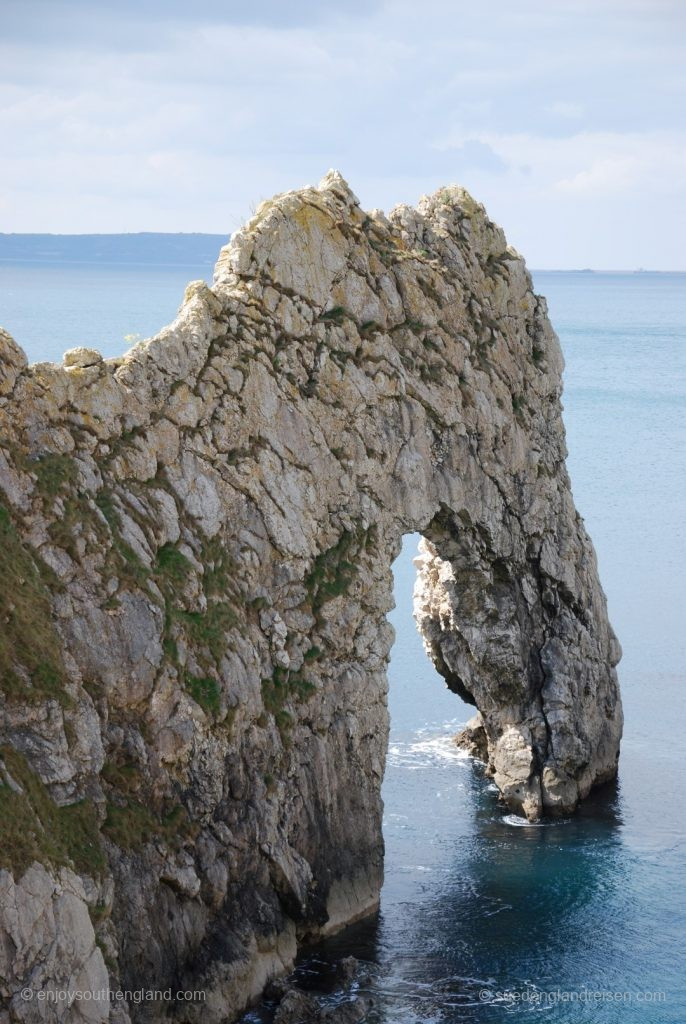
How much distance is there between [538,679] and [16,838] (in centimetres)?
2471

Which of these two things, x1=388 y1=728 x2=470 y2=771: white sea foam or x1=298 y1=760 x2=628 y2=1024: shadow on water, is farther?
x1=388 y1=728 x2=470 y2=771: white sea foam

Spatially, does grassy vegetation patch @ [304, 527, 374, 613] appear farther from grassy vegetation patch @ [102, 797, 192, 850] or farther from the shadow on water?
the shadow on water

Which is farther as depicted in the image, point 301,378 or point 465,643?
point 465,643

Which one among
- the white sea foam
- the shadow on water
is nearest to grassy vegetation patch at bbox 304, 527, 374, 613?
the shadow on water

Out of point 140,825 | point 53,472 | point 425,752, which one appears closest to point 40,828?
point 140,825

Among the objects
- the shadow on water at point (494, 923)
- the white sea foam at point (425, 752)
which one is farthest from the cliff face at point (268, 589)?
the white sea foam at point (425, 752)

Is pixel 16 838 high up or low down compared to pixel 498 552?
down

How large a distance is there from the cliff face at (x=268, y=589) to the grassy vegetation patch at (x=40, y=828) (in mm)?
59

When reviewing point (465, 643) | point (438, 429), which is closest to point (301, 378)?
point (438, 429)

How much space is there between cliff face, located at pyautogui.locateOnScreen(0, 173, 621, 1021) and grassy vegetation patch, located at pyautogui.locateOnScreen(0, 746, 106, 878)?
0.06 meters

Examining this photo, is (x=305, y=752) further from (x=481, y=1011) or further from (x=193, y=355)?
(x=193, y=355)

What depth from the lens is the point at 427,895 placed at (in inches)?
1597

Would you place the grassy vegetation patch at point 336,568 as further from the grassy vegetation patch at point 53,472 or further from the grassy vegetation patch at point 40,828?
the grassy vegetation patch at point 40,828

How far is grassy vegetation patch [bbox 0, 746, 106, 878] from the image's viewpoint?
25609 mm
